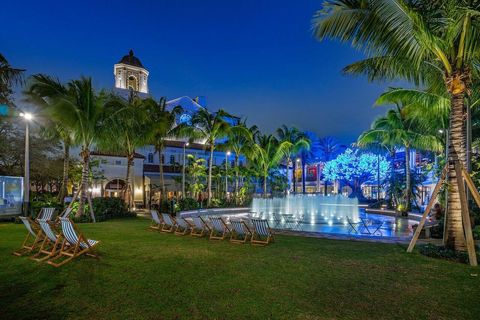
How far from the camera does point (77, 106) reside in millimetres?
16312

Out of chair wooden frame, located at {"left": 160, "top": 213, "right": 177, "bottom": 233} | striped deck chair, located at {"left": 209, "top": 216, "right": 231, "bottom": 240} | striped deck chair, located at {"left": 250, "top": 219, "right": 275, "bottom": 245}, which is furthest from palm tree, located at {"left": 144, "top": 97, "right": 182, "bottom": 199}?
striped deck chair, located at {"left": 250, "top": 219, "right": 275, "bottom": 245}

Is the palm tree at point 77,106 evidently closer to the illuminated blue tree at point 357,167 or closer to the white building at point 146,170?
the white building at point 146,170

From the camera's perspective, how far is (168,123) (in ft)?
80.2

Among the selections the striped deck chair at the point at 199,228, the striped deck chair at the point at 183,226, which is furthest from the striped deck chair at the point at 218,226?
the striped deck chair at the point at 183,226

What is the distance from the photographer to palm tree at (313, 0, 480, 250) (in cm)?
790

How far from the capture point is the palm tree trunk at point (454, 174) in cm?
850

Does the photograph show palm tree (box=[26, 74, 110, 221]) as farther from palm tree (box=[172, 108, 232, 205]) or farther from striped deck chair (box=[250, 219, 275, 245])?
striped deck chair (box=[250, 219, 275, 245])

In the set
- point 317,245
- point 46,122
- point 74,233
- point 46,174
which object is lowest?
point 317,245

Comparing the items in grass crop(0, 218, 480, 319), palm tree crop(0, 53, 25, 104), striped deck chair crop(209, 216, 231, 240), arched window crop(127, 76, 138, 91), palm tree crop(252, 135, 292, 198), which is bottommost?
grass crop(0, 218, 480, 319)

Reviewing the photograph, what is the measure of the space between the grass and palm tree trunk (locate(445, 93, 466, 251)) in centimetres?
109

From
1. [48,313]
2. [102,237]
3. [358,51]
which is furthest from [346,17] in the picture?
[102,237]

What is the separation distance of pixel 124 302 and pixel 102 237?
7.31 meters

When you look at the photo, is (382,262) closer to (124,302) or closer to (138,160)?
(124,302)

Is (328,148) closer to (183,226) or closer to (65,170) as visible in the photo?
(65,170)
